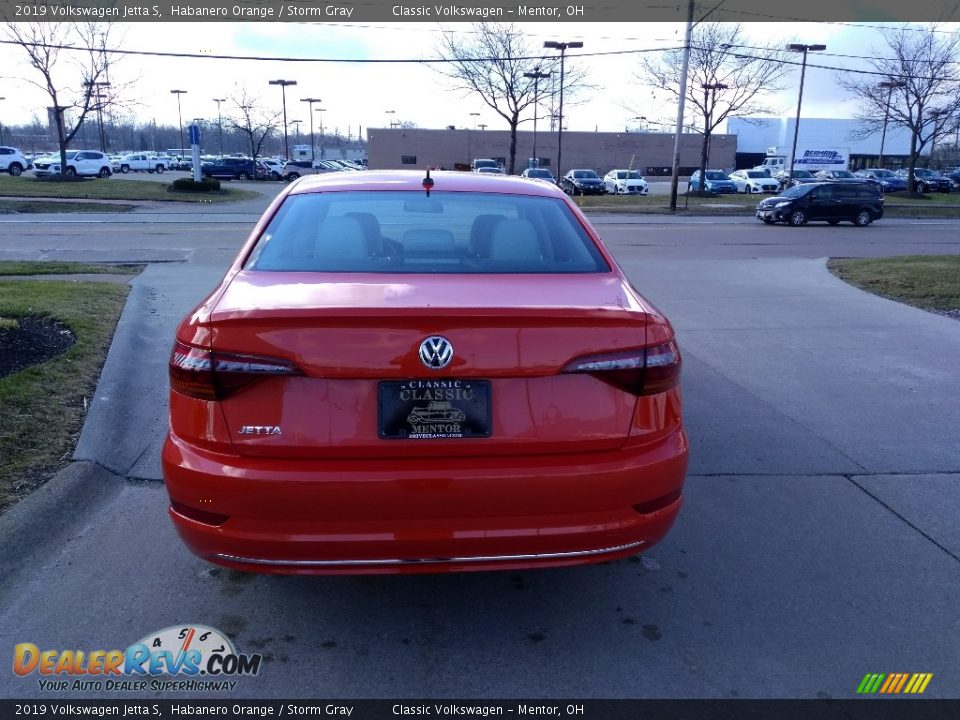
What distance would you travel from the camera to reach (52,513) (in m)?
3.98

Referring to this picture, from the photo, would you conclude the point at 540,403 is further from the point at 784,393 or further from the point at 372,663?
the point at 784,393

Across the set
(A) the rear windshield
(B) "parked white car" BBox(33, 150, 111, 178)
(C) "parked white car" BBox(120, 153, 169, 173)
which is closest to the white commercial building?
(C) "parked white car" BBox(120, 153, 169, 173)

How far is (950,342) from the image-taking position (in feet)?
26.7

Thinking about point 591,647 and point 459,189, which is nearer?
point 591,647

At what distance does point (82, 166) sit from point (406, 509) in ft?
166

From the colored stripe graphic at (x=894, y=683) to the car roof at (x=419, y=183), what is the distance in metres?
2.68

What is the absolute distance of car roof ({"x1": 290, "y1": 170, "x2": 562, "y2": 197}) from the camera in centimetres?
412

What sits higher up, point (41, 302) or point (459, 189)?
point (459, 189)

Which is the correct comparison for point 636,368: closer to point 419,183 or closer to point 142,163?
point 419,183

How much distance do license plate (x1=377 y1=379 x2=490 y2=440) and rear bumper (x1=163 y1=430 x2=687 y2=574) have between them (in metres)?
0.10

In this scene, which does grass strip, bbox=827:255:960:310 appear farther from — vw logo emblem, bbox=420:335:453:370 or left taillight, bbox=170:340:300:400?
left taillight, bbox=170:340:300:400
